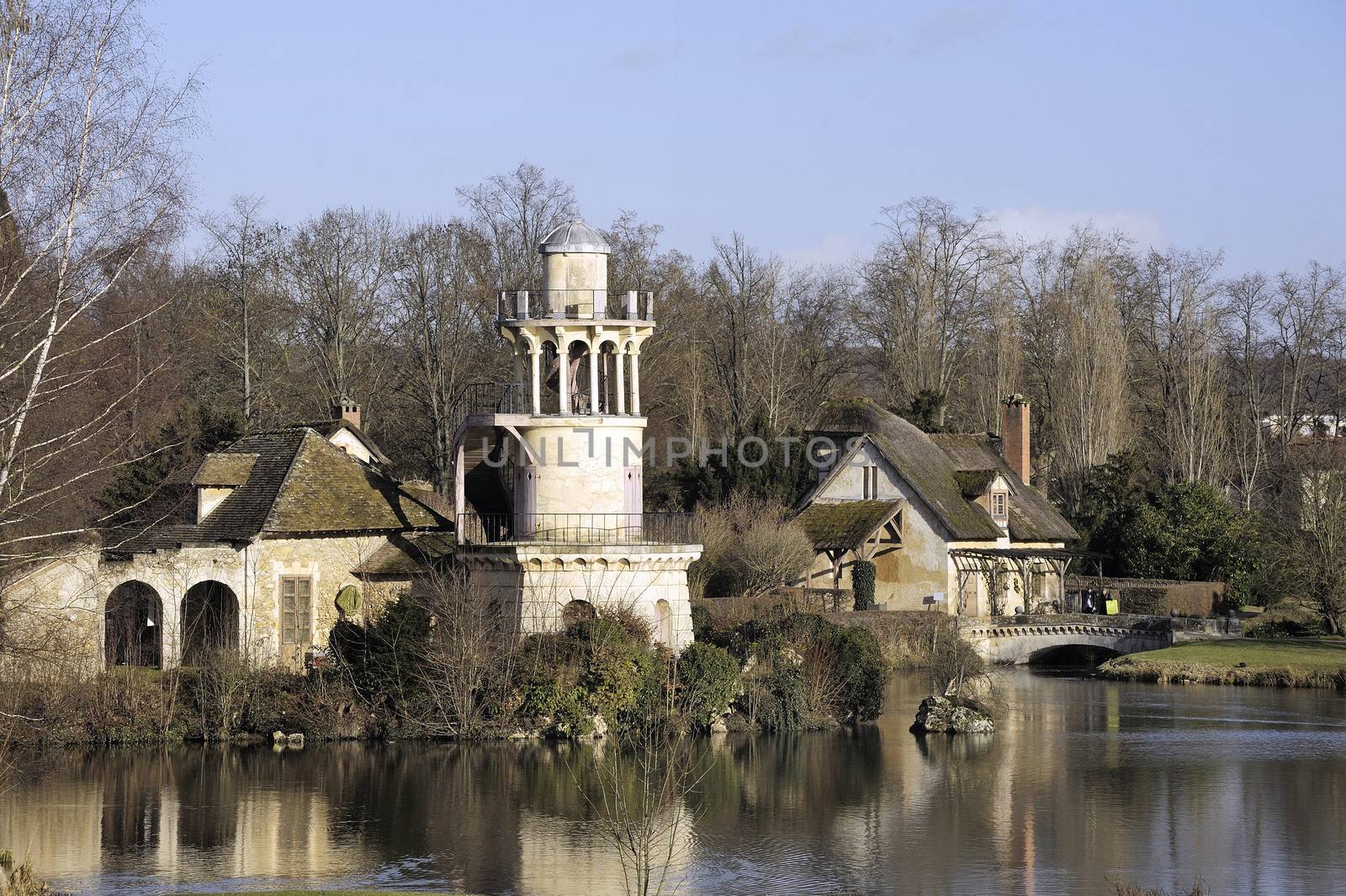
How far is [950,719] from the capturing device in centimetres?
3525

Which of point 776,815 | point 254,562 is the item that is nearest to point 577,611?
point 254,562

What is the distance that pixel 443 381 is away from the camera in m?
57.5

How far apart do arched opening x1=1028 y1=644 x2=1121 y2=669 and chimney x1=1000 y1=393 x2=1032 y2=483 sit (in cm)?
733

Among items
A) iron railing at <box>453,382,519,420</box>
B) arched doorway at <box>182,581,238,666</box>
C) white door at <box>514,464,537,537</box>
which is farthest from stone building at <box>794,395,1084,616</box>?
arched doorway at <box>182,581,238,666</box>

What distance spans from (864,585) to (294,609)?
57.4ft

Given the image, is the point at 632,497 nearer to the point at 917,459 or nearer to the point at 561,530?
the point at 561,530

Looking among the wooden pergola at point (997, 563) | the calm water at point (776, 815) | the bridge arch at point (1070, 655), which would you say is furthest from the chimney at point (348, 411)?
the bridge arch at point (1070, 655)

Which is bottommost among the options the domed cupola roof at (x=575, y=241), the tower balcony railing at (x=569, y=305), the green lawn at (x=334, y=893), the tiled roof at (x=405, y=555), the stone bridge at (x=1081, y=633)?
the green lawn at (x=334, y=893)

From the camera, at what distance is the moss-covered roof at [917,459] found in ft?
166

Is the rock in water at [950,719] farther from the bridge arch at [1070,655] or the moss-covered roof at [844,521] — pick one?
the bridge arch at [1070,655]

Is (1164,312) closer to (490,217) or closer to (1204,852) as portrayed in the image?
(490,217)

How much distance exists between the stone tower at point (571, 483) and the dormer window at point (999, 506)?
1961cm

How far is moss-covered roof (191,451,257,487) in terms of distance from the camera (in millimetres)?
37250

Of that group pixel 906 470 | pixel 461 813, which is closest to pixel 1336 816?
pixel 461 813
